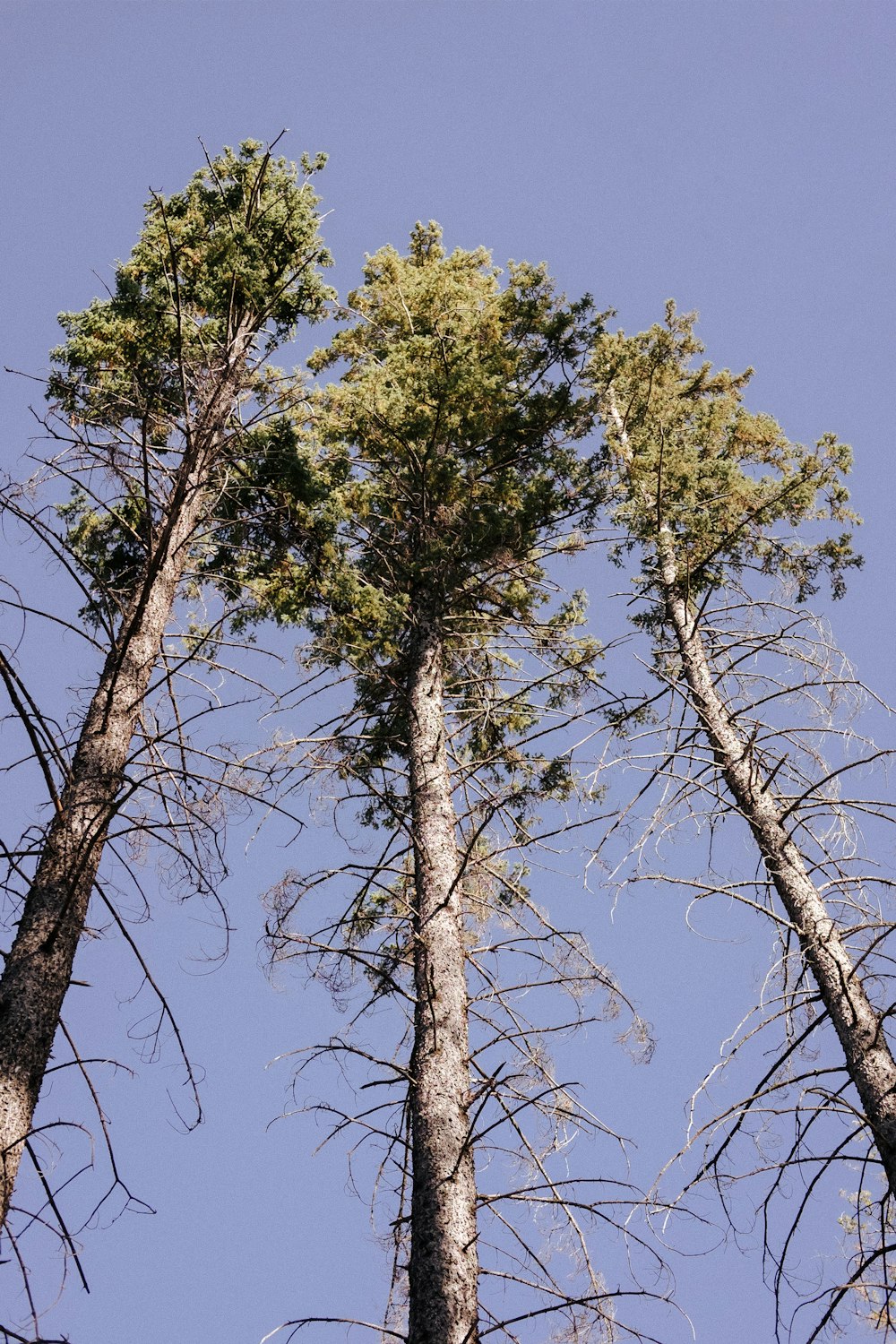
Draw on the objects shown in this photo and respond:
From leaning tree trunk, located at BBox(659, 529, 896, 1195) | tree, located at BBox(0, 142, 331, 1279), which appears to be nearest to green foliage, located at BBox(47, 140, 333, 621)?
tree, located at BBox(0, 142, 331, 1279)

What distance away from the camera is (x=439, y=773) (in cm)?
884

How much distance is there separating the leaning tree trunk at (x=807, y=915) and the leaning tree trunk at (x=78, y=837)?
4.22 m

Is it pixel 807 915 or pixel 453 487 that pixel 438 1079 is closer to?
A: pixel 807 915

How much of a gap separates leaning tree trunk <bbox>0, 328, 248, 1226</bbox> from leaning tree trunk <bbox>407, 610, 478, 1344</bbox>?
2.43m

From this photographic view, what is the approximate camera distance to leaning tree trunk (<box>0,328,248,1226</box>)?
15.6ft

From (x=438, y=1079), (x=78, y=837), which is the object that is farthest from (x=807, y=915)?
(x=78, y=837)

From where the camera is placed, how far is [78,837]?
18.3ft

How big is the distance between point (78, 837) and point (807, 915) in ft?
15.9

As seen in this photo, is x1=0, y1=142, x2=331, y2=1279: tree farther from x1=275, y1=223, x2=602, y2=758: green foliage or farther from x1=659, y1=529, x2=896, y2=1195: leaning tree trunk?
x1=659, y1=529, x2=896, y2=1195: leaning tree trunk

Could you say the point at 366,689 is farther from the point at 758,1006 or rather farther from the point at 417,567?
the point at 758,1006

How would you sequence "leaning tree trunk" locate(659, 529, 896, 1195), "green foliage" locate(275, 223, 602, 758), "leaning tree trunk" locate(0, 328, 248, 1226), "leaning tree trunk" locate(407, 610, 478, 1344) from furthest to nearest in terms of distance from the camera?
"green foliage" locate(275, 223, 602, 758)
"leaning tree trunk" locate(659, 529, 896, 1195)
"leaning tree trunk" locate(407, 610, 478, 1344)
"leaning tree trunk" locate(0, 328, 248, 1226)

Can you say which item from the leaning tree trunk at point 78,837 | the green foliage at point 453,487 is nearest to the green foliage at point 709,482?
the green foliage at point 453,487

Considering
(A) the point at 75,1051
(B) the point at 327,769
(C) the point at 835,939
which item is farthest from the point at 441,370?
(A) the point at 75,1051

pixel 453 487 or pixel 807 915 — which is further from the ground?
pixel 453 487
